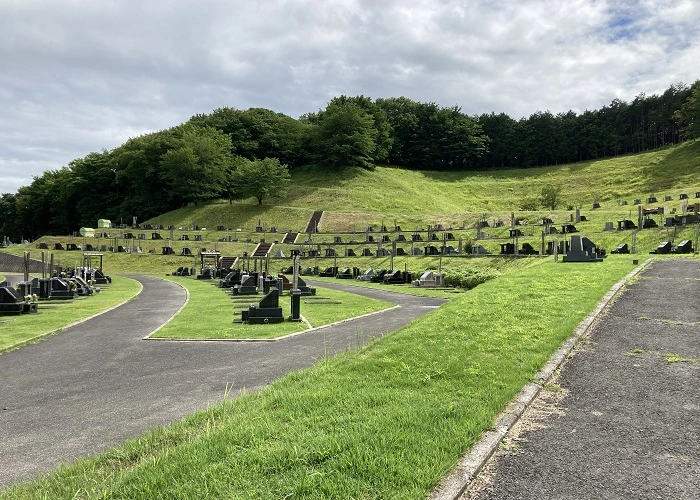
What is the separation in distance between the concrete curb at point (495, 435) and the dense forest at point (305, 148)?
75.5 m

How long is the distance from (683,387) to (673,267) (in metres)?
13.9

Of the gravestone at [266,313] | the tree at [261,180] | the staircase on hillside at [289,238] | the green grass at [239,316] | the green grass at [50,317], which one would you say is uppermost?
the tree at [261,180]

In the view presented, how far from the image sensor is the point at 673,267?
700 inches

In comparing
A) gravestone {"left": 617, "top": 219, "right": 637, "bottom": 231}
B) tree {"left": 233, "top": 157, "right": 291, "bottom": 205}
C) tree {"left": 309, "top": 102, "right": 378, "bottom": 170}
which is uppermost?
tree {"left": 309, "top": 102, "right": 378, "bottom": 170}

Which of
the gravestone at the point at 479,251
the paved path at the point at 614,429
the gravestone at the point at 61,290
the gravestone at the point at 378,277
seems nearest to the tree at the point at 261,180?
the gravestone at the point at 378,277

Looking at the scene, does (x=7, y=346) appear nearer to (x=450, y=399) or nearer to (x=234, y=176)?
(x=450, y=399)

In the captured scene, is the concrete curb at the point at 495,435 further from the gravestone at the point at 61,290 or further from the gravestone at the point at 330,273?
the gravestone at the point at 330,273

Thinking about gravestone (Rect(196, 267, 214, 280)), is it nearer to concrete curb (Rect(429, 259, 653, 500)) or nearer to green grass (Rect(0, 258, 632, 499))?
green grass (Rect(0, 258, 632, 499))

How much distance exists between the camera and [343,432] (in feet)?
16.1

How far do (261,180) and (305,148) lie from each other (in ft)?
103

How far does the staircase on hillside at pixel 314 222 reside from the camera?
216ft

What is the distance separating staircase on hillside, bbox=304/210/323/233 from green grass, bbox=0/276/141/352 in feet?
130

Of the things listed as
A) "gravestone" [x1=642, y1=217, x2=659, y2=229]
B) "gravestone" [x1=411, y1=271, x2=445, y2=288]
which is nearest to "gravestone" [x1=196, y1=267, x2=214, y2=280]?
"gravestone" [x1=411, y1=271, x2=445, y2=288]

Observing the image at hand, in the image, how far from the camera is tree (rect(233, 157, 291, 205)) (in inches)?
3152
